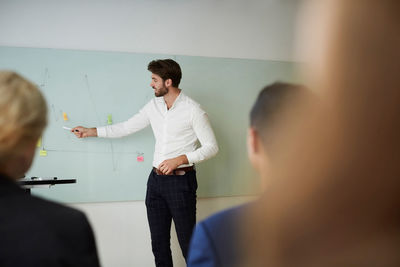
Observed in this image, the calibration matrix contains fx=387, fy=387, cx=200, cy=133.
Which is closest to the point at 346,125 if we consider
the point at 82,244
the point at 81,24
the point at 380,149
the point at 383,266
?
Answer: the point at 380,149

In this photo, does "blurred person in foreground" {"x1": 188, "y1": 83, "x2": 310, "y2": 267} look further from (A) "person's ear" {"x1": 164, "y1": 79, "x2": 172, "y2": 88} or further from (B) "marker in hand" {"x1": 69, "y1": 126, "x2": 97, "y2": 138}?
(B) "marker in hand" {"x1": 69, "y1": 126, "x2": 97, "y2": 138}

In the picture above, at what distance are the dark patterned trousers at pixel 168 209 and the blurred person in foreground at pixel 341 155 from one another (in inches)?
101

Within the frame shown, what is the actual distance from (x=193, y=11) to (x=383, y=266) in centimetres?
342

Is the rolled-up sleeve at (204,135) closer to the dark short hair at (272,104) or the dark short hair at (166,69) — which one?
the dark short hair at (166,69)

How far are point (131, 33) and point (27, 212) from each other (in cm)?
292

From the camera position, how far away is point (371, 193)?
13.4 inches

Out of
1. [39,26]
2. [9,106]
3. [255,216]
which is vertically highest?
[39,26]


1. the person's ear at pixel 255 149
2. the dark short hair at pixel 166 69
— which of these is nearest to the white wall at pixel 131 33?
the dark short hair at pixel 166 69

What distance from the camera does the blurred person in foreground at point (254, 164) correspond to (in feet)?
1.19

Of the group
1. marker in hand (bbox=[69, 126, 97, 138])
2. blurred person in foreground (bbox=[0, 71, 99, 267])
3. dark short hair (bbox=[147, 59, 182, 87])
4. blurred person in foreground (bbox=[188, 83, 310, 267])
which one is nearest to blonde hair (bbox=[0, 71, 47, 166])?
blurred person in foreground (bbox=[0, 71, 99, 267])

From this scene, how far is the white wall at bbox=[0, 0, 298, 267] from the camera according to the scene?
10.4 feet

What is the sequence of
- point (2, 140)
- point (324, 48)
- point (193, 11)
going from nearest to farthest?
1. point (324, 48)
2. point (2, 140)
3. point (193, 11)

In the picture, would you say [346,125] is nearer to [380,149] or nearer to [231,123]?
[380,149]

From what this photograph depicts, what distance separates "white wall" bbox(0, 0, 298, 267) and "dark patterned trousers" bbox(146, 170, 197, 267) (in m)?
Answer: 0.46
